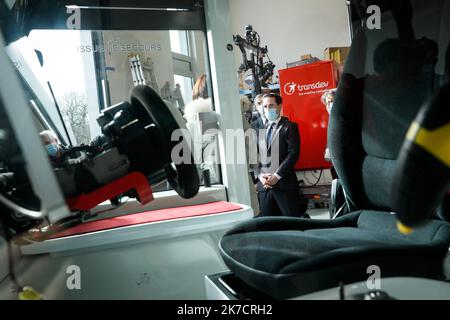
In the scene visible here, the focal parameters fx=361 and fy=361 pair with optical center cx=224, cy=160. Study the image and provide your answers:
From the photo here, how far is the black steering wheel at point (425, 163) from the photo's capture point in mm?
438

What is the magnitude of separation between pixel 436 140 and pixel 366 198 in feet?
1.97

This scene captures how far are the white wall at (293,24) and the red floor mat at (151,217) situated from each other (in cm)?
40

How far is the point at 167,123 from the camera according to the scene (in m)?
0.65

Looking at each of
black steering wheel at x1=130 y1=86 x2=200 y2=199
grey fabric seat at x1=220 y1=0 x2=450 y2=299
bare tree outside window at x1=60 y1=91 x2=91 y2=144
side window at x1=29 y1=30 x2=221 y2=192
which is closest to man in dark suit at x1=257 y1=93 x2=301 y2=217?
grey fabric seat at x1=220 y1=0 x2=450 y2=299

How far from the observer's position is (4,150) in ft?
1.83

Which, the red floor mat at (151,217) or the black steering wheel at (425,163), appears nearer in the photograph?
the black steering wheel at (425,163)

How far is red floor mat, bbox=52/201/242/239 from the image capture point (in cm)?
74

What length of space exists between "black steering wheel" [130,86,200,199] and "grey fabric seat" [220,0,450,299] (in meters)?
0.24

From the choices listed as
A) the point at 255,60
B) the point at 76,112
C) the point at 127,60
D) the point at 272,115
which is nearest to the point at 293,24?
the point at 255,60

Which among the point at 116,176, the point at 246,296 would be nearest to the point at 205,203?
the point at 246,296

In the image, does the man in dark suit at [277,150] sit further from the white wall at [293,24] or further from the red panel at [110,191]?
the red panel at [110,191]

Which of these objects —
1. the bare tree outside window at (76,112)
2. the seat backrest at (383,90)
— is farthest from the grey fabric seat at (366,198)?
the bare tree outside window at (76,112)
